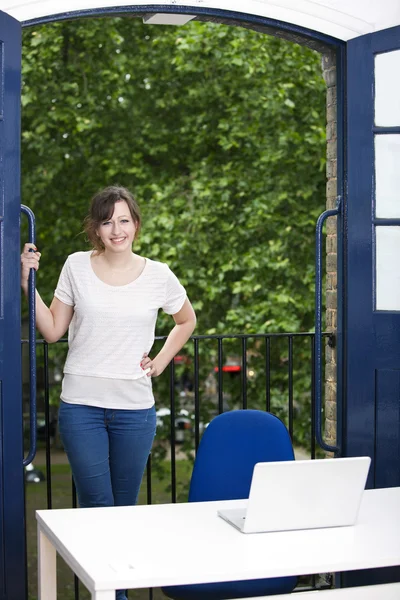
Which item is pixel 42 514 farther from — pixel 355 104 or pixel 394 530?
pixel 355 104

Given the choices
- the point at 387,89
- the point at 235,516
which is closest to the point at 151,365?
the point at 235,516

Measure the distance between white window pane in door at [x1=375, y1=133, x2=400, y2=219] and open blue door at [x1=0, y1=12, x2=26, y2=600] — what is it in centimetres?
147

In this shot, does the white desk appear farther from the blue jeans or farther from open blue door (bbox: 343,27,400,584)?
open blue door (bbox: 343,27,400,584)

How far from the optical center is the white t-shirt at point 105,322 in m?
3.05

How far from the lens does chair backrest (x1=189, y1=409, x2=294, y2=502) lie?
2875 mm

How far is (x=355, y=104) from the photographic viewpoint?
369cm

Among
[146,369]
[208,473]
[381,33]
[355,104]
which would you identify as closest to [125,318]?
[146,369]

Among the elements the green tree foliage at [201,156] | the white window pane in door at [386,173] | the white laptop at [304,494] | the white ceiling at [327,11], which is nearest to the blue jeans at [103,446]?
the white laptop at [304,494]

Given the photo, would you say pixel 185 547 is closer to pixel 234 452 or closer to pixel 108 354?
pixel 234 452

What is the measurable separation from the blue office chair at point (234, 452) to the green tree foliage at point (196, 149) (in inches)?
201

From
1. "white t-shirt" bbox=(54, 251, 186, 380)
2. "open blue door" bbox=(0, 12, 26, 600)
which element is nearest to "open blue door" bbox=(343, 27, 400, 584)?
"white t-shirt" bbox=(54, 251, 186, 380)

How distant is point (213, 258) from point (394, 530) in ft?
20.5

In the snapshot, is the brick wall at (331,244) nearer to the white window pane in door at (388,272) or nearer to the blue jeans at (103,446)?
the white window pane in door at (388,272)

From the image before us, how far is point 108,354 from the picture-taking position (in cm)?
306
